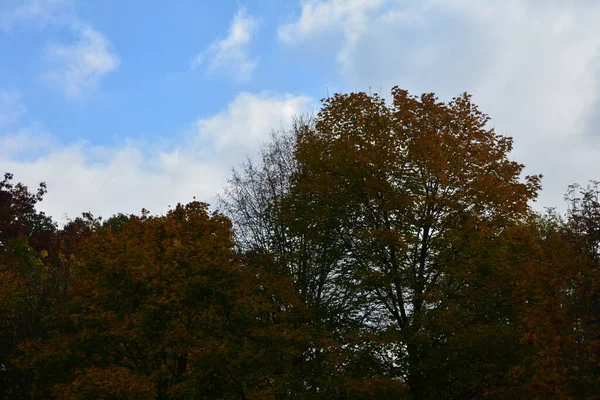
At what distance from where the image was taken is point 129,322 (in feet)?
61.5

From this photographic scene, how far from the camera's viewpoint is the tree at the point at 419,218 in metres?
20.1

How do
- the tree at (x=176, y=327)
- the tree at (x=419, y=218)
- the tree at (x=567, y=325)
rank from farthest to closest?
the tree at (x=419, y=218) → the tree at (x=176, y=327) → the tree at (x=567, y=325)

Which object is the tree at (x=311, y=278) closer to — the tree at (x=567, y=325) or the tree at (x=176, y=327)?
the tree at (x=176, y=327)

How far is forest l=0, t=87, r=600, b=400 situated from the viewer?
18672 mm

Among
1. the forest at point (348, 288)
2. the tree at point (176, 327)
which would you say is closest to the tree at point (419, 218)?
the forest at point (348, 288)

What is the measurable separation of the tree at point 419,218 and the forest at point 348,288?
7cm

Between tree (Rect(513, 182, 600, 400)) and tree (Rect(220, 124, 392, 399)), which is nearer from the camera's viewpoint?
tree (Rect(513, 182, 600, 400))

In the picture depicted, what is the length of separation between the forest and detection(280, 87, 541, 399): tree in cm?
7

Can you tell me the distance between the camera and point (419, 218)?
22.2 metres

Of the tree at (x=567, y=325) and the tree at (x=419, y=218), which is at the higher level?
the tree at (x=419, y=218)

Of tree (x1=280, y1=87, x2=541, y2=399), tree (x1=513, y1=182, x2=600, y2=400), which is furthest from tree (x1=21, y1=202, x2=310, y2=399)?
tree (x1=513, y1=182, x2=600, y2=400)

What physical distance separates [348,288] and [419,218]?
A: 3.93 m

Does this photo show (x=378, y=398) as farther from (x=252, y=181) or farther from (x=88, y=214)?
(x=88, y=214)

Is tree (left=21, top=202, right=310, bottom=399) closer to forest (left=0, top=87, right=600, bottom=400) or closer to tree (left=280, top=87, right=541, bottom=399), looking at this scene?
forest (left=0, top=87, right=600, bottom=400)
